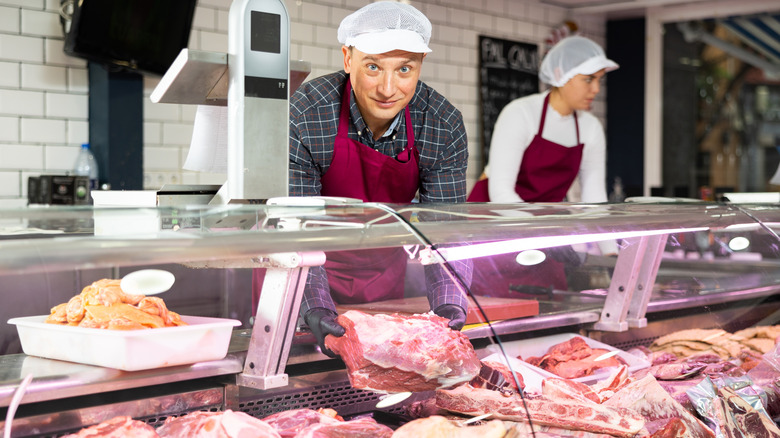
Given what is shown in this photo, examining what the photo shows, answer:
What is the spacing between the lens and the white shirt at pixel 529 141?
3.45 metres

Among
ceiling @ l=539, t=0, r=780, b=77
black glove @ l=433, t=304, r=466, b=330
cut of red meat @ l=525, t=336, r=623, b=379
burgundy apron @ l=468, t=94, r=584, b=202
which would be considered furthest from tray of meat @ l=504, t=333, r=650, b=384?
ceiling @ l=539, t=0, r=780, b=77

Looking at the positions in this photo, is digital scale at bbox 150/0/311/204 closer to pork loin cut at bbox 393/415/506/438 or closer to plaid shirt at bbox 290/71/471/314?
pork loin cut at bbox 393/415/506/438

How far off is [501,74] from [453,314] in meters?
5.26

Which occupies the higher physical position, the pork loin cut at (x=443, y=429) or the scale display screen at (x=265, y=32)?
the scale display screen at (x=265, y=32)

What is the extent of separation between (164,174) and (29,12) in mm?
1128

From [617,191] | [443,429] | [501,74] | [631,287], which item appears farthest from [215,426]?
[617,191]

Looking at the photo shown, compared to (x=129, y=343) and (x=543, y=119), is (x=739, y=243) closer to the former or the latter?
(x=543, y=119)

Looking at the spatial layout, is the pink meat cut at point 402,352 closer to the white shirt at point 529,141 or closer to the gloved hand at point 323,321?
the gloved hand at point 323,321

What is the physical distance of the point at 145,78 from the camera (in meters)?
4.69

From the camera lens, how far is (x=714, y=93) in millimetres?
7613

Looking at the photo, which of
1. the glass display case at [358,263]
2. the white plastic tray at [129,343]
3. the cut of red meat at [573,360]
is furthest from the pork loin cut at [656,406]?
the white plastic tray at [129,343]

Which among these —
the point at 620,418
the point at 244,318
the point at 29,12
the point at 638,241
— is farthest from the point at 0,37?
the point at 620,418

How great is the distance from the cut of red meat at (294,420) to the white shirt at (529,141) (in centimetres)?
209

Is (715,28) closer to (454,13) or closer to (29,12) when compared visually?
(454,13)
